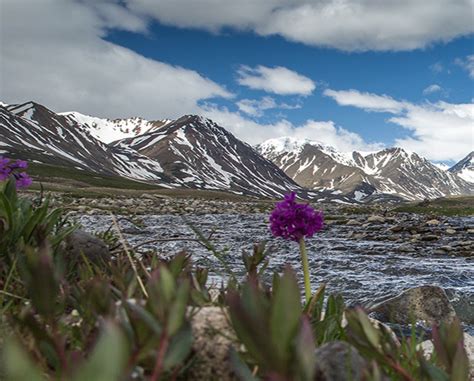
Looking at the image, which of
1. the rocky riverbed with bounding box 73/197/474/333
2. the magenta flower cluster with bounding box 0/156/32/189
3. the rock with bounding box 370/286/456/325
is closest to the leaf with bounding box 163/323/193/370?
the magenta flower cluster with bounding box 0/156/32/189

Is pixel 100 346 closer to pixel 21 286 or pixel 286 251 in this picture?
pixel 21 286

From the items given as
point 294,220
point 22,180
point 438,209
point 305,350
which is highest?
point 438,209

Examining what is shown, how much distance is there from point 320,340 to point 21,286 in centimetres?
177

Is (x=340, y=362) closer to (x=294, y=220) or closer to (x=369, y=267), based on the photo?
(x=294, y=220)

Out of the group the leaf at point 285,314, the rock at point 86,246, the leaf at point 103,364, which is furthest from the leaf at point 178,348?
the rock at point 86,246

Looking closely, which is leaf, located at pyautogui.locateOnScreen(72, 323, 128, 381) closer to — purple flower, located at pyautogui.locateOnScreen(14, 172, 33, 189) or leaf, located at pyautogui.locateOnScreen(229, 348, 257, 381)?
leaf, located at pyautogui.locateOnScreen(229, 348, 257, 381)

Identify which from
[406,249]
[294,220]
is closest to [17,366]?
[294,220]

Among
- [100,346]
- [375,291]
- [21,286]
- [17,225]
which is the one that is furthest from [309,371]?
[375,291]

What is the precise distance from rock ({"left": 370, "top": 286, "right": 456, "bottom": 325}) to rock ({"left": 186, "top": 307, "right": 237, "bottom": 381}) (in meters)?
6.54

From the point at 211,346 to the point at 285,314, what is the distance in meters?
0.83

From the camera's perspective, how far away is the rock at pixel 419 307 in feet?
25.5

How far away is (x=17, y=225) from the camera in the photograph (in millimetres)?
3400

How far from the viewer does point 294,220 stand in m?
3.40

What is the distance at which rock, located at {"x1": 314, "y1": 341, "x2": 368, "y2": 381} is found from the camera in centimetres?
142
